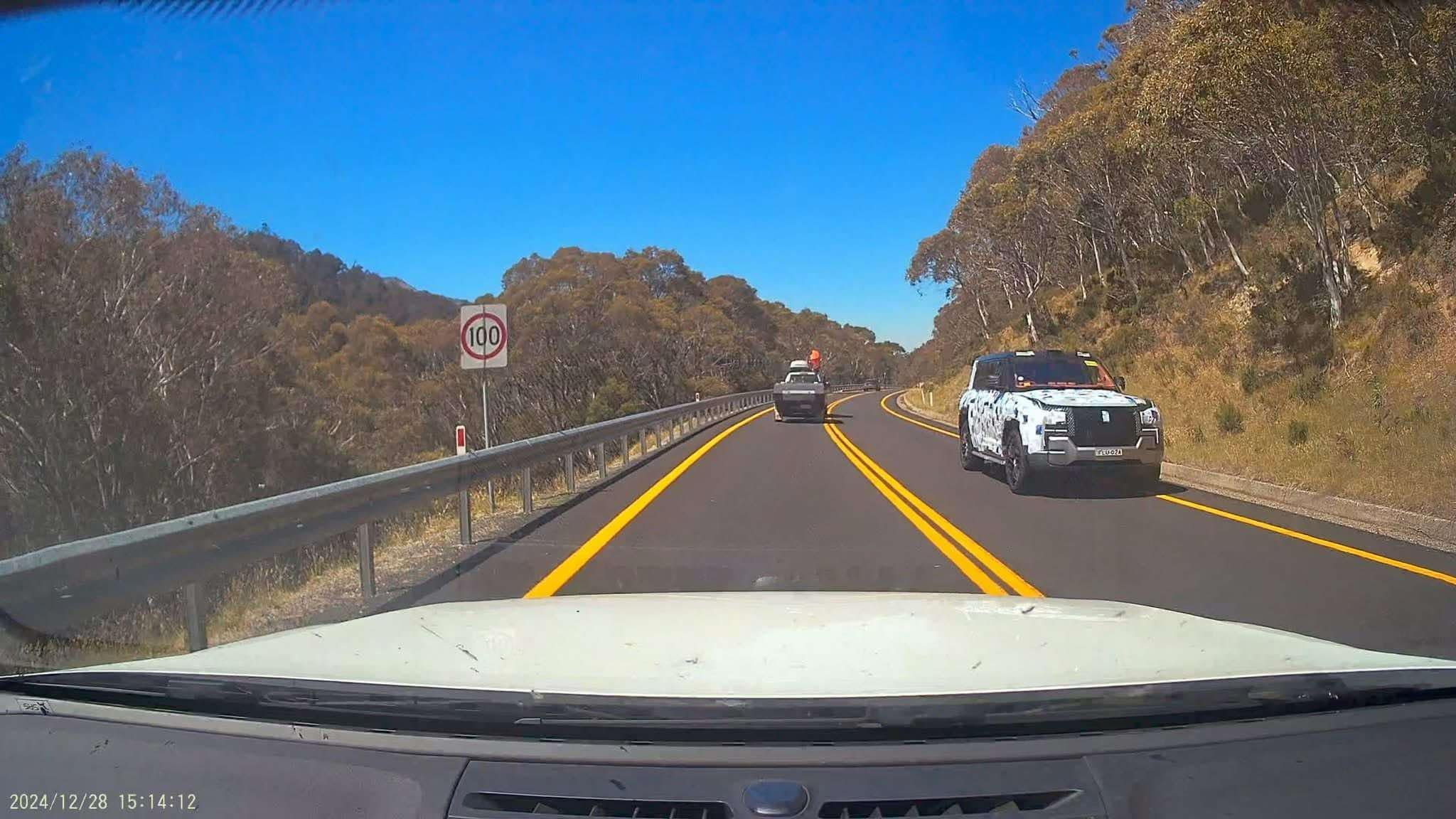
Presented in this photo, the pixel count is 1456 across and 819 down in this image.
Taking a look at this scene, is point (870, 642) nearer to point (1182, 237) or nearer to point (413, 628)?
point (413, 628)

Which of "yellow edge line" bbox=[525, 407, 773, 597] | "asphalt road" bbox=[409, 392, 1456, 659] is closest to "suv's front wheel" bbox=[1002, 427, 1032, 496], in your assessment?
"asphalt road" bbox=[409, 392, 1456, 659]

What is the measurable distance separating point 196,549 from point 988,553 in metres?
6.54

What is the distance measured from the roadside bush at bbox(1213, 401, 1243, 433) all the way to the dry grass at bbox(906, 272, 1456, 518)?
104 mm

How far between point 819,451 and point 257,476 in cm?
1430

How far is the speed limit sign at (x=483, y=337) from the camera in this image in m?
13.8

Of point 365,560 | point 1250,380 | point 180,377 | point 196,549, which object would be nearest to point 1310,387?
point 1250,380

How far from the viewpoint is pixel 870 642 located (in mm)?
3955

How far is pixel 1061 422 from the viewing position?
1310 centimetres

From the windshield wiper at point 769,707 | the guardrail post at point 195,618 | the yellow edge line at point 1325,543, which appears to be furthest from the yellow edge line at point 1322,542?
the guardrail post at point 195,618

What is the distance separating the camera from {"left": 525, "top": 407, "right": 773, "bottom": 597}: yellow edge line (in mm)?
7945

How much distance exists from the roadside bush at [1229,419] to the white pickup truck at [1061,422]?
15.8 feet

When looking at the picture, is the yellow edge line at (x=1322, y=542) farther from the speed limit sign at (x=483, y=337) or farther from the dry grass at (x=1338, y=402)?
the speed limit sign at (x=483, y=337)

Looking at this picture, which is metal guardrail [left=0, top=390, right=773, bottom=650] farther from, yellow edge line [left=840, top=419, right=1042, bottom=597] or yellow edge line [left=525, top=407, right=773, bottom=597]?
yellow edge line [left=840, top=419, right=1042, bottom=597]

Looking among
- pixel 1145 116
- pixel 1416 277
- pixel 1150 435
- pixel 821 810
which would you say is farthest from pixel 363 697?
pixel 1416 277
